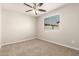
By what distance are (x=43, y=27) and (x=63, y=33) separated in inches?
68.4

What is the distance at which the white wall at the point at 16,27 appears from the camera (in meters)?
3.63

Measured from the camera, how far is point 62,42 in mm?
3424

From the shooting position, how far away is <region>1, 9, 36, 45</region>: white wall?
3.63 meters

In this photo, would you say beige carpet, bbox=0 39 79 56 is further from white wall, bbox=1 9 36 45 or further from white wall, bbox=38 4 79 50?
white wall, bbox=1 9 36 45

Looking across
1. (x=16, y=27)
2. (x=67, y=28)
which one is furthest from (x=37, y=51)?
(x=16, y=27)

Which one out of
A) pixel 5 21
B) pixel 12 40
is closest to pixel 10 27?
pixel 5 21

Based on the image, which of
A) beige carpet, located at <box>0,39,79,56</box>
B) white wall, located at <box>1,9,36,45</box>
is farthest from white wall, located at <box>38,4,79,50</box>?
white wall, located at <box>1,9,36,45</box>

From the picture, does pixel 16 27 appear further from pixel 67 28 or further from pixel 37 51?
pixel 67 28

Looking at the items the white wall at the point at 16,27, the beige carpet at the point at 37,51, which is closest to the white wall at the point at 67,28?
the beige carpet at the point at 37,51

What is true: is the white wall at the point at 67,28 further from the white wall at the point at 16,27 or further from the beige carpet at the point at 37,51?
the white wall at the point at 16,27

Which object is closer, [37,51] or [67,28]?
[37,51]

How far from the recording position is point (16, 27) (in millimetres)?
4121

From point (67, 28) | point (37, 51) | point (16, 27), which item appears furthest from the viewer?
point (16, 27)

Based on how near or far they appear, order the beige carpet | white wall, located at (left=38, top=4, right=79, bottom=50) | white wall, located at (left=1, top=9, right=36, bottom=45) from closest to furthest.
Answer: the beige carpet
white wall, located at (left=38, top=4, right=79, bottom=50)
white wall, located at (left=1, top=9, right=36, bottom=45)
